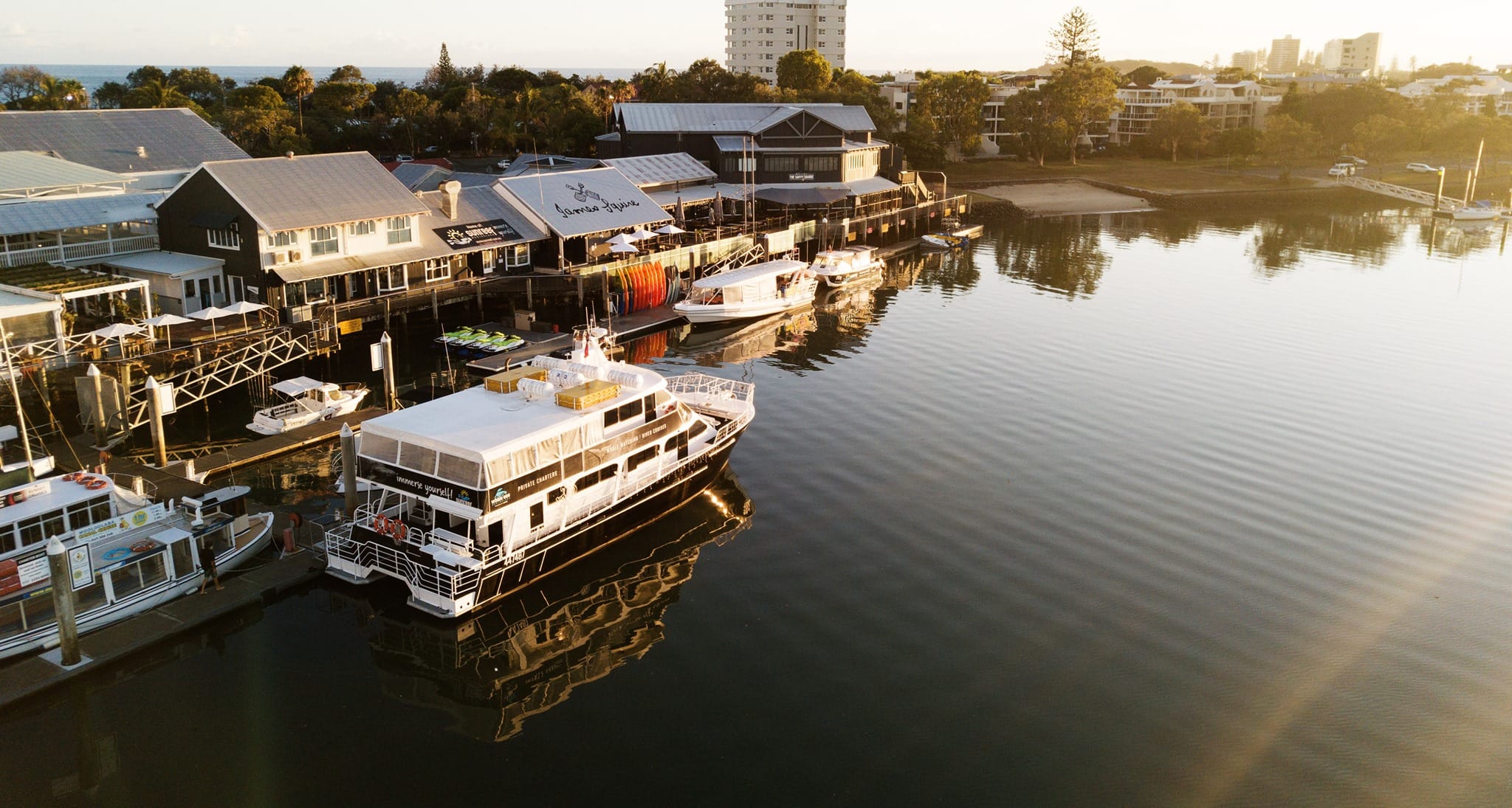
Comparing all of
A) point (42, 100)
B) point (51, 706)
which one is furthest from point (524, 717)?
point (42, 100)

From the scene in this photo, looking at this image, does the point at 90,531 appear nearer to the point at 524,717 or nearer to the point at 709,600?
the point at 524,717

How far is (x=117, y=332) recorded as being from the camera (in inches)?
1655

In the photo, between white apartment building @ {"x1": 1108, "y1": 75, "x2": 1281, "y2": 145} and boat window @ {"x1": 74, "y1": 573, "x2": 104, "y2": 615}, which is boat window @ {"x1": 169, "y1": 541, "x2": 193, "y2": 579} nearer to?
boat window @ {"x1": 74, "y1": 573, "x2": 104, "y2": 615}

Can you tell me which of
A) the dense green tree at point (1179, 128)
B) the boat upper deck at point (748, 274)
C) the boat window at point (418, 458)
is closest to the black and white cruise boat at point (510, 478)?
the boat window at point (418, 458)

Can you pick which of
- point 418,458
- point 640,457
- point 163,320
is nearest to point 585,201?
point 163,320

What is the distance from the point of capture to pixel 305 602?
28.9 m

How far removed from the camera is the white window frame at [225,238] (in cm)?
5047

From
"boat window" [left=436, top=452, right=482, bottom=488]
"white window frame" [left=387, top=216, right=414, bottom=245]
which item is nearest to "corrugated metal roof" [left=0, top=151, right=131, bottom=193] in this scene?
"white window frame" [left=387, top=216, right=414, bottom=245]

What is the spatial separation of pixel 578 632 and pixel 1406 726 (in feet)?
68.1

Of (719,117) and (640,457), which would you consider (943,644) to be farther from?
(719,117)

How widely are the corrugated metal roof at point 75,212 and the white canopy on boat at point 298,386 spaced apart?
16708 millimetres

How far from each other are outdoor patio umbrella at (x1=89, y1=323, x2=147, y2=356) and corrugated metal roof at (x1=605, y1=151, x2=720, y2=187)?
44343mm

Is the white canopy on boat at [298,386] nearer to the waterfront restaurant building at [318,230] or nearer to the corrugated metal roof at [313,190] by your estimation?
the waterfront restaurant building at [318,230]

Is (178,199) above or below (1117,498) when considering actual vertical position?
above
